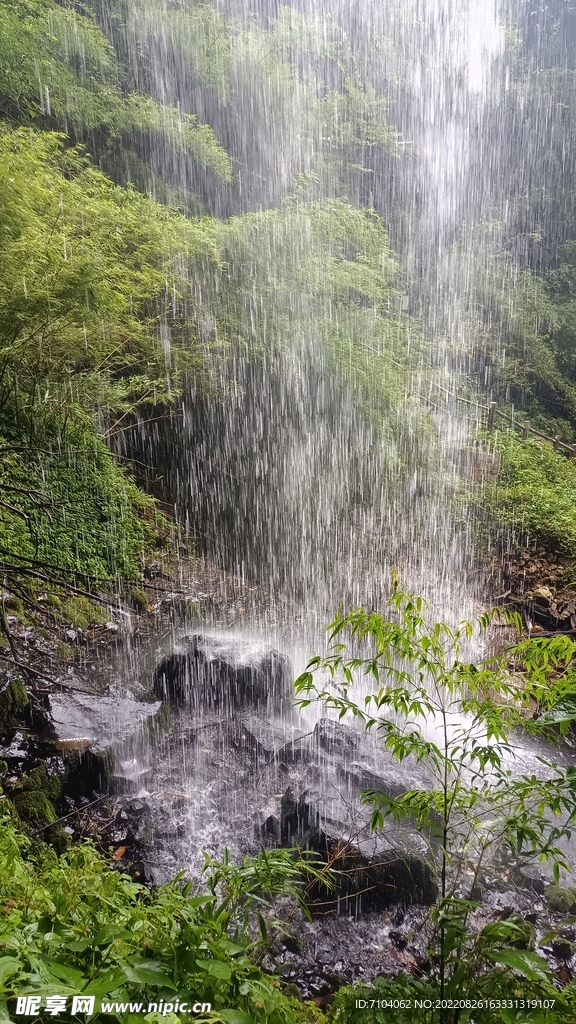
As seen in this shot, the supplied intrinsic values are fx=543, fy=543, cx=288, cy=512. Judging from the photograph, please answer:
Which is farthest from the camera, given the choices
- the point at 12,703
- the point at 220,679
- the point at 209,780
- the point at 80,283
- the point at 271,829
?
the point at 220,679

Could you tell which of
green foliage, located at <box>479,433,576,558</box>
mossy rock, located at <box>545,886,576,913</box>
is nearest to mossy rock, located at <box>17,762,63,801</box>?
mossy rock, located at <box>545,886,576,913</box>

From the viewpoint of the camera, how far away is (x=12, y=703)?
4691 millimetres

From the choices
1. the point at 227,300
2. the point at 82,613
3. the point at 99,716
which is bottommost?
the point at 99,716

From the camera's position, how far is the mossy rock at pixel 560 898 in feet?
12.5

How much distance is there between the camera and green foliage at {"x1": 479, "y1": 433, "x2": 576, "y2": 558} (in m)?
8.80

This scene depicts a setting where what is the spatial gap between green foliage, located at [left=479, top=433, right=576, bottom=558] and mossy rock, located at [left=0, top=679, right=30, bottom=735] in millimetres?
7699

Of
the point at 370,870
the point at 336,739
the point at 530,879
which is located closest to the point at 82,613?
the point at 336,739

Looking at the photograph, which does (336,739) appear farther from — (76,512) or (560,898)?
(76,512)

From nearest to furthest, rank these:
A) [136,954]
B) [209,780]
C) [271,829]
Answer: [136,954] < [271,829] < [209,780]

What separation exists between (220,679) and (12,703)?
2118 millimetres

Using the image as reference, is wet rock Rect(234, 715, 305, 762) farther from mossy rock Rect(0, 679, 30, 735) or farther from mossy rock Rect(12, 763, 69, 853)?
mossy rock Rect(0, 679, 30, 735)

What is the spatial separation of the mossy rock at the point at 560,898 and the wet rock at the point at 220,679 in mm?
2999

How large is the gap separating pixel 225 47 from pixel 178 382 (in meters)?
7.87

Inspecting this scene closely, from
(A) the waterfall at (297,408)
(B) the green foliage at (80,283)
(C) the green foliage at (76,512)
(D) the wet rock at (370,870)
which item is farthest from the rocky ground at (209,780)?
(B) the green foliage at (80,283)
